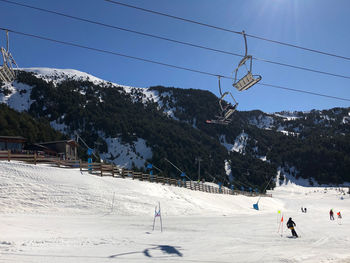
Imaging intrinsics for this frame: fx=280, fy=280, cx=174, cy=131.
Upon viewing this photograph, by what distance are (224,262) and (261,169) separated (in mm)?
147311

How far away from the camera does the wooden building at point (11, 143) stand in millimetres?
41625

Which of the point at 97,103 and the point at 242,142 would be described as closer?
the point at 97,103

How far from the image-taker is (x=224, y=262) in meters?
9.93

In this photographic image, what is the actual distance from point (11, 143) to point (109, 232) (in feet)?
117

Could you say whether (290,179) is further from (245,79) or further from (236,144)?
(245,79)

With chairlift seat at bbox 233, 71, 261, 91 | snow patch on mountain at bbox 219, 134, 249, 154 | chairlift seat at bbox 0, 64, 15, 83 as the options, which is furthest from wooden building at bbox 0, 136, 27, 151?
snow patch on mountain at bbox 219, 134, 249, 154

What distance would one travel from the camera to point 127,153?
113812 mm

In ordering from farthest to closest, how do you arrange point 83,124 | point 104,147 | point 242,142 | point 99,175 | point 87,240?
point 242,142
point 83,124
point 104,147
point 99,175
point 87,240

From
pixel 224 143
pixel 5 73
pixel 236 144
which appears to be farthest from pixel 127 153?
pixel 5 73

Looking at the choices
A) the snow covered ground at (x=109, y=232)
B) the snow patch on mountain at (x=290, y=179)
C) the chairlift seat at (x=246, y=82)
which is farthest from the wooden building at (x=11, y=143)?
the snow patch on mountain at (x=290, y=179)

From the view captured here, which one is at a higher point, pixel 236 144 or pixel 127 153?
pixel 236 144

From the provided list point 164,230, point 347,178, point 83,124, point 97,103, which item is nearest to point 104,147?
point 83,124

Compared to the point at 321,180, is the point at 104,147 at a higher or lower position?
higher

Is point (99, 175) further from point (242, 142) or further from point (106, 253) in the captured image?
point (242, 142)
